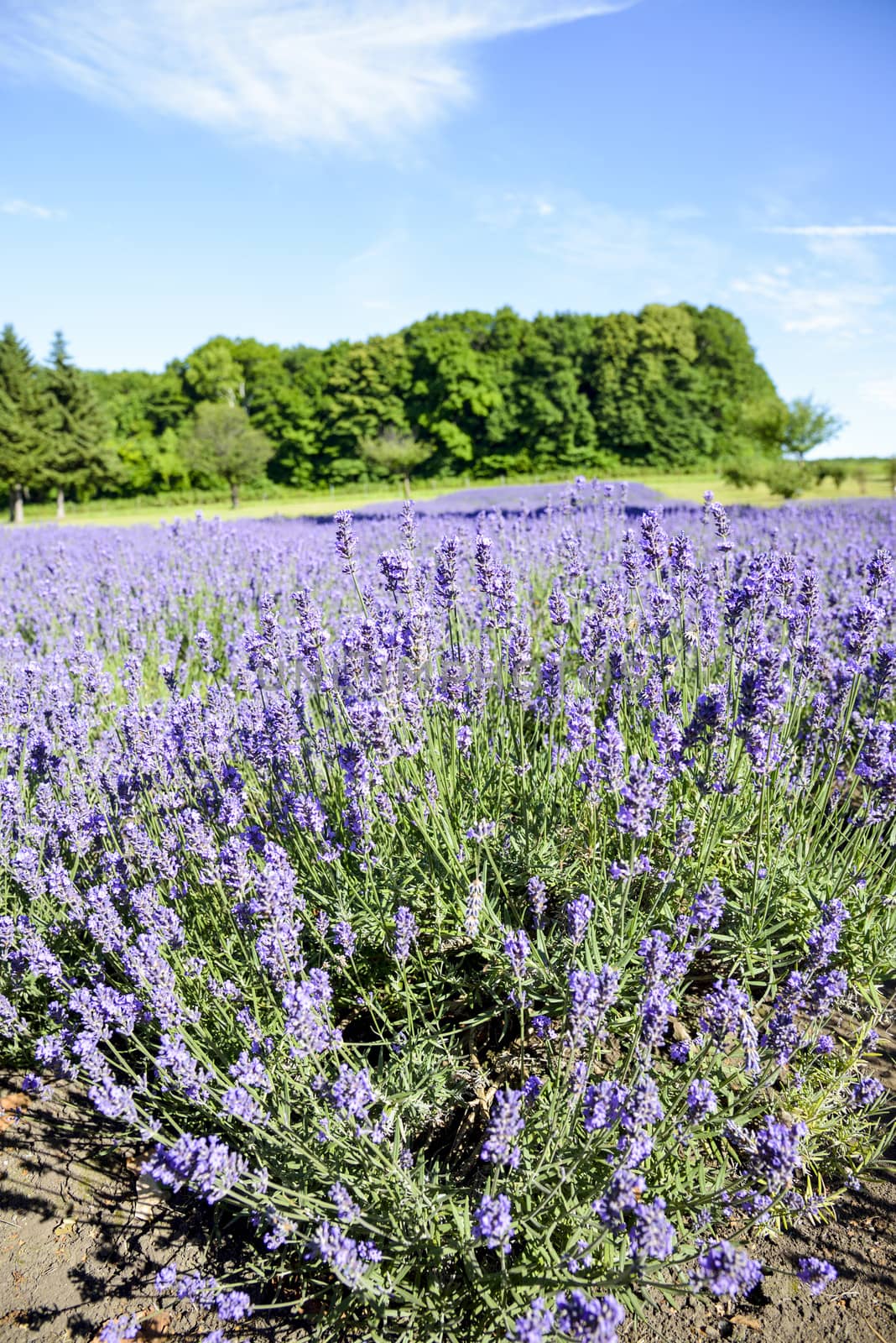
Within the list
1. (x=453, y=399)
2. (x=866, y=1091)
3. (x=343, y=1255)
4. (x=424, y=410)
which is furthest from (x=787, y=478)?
(x=424, y=410)

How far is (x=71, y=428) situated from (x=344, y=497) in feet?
48.8

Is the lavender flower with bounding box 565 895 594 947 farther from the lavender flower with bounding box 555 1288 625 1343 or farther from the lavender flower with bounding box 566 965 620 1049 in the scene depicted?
the lavender flower with bounding box 555 1288 625 1343

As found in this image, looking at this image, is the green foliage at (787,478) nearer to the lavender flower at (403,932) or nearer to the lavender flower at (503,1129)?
the lavender flower at (403,932)

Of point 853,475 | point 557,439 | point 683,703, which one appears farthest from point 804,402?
point 683,703

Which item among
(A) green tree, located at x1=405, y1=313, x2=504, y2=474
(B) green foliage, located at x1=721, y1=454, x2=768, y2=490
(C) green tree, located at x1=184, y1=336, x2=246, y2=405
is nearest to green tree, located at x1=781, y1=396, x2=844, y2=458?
(B) green foliage, located at x1=721, y1=454, x2=768, y2=490

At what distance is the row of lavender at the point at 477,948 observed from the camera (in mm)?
1806

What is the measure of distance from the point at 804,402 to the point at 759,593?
29.8m

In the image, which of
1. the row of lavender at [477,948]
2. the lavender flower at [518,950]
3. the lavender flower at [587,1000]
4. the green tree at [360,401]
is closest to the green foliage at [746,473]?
the green tree at [360,401]

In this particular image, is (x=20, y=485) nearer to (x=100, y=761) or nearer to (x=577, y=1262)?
(x=100, y=761)

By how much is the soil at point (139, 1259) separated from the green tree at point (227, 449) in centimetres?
3732

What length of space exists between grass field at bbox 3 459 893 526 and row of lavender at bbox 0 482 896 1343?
89.9ft

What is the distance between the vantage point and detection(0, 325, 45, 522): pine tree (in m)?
37.9

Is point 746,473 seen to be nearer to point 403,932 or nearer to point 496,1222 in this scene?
point 403,932

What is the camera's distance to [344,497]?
146ft
